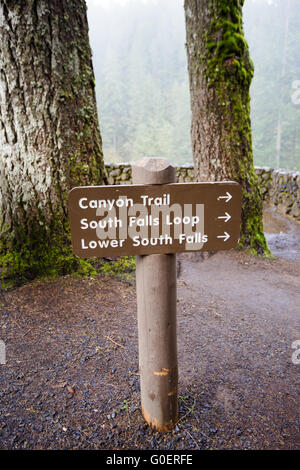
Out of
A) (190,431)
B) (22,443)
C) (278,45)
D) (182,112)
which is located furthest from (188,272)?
(278,45)

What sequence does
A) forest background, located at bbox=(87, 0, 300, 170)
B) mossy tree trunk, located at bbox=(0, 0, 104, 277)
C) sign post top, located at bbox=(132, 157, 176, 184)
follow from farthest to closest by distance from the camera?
forest background, located at bbox=(87, 0, 300, 170) → mossy tree trunk, located at bbox=(0, 0, 104, 277) → sign post top, located at bbox=(132, 157, 176, 184)

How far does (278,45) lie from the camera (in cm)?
4062

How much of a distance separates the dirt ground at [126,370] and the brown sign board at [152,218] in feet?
3.33

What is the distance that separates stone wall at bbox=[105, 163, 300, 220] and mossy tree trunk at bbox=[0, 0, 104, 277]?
7.57 metres

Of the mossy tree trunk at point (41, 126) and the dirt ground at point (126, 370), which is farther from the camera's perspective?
the mossy tree trunk at point (41, 126)

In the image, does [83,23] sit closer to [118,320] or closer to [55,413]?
[118,320]

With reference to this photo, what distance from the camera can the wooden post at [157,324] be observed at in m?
1.33

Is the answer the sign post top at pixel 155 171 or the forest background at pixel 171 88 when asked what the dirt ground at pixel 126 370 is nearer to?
the sign post top at pixel 155 171

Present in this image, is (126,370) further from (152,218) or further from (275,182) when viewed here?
(275,182)

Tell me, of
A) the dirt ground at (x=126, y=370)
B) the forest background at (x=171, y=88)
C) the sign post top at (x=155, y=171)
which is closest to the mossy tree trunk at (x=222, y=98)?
the dirt ground at (x=126, y=370)

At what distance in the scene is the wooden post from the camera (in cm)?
133

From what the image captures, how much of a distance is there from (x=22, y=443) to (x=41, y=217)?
185 cm

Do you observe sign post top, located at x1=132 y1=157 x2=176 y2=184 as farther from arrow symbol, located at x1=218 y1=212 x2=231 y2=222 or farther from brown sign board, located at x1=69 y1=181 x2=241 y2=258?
arrow symbol, located at x1=218 y1=212 x2=231 y2=222

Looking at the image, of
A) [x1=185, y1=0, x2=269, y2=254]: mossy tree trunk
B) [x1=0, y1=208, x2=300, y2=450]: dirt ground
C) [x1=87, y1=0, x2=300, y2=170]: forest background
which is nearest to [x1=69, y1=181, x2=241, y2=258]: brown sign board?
[x1=0, y1=208, x2=300, y2=450]: dirt ground
